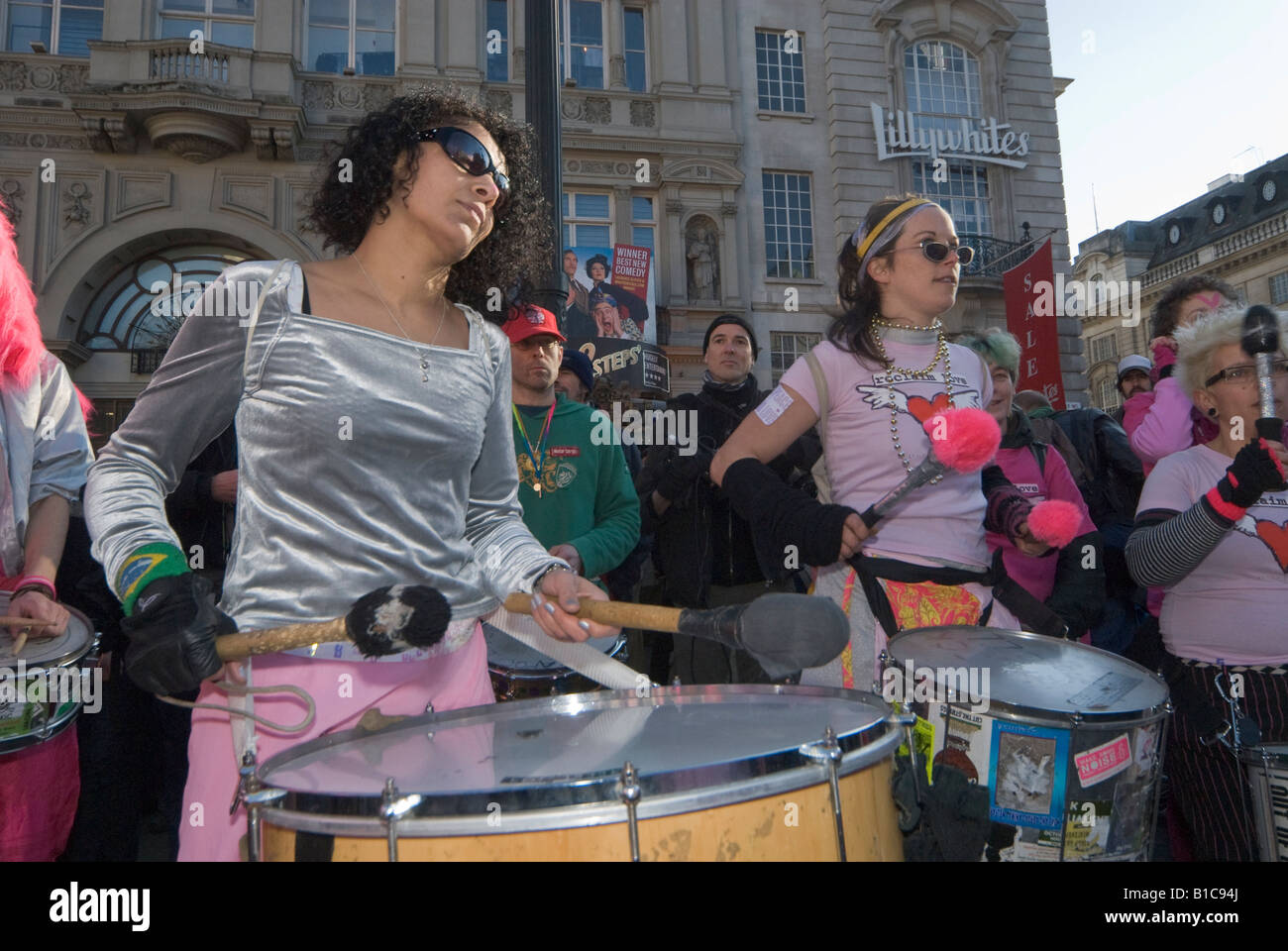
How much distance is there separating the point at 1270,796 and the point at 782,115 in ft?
56.9

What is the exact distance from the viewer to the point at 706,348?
4.69 metres

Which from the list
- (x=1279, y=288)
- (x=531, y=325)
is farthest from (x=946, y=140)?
(x=1279, y=288)

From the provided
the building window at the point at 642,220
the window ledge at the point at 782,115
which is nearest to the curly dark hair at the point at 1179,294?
the building window at the point at 642,220

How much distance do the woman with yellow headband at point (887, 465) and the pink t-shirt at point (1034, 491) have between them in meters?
1.27

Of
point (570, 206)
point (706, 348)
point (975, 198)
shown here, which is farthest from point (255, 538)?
point (975, 198)

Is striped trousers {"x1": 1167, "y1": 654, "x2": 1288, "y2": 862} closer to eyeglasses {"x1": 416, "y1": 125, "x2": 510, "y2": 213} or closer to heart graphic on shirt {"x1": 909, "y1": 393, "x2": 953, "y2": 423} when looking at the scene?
heart graphic on shirt {"x1": 909, "y1": 393, "x2": 953, "y2": 423}

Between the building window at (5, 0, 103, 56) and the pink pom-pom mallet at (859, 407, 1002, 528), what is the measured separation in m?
17.6

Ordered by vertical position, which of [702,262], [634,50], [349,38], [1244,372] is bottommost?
[1244,372]

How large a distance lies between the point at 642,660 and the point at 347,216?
3.42 meters

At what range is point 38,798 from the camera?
6.88 ft

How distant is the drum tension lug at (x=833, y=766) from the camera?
125 cm

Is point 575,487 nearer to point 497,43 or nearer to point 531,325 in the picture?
point 531,325

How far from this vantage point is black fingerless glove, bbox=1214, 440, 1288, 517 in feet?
7.95

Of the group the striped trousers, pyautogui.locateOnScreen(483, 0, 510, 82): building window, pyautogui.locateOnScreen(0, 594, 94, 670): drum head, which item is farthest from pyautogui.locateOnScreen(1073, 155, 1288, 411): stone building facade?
pyautogui.locateOnScreen(0, 594, 94, 670): drum head
